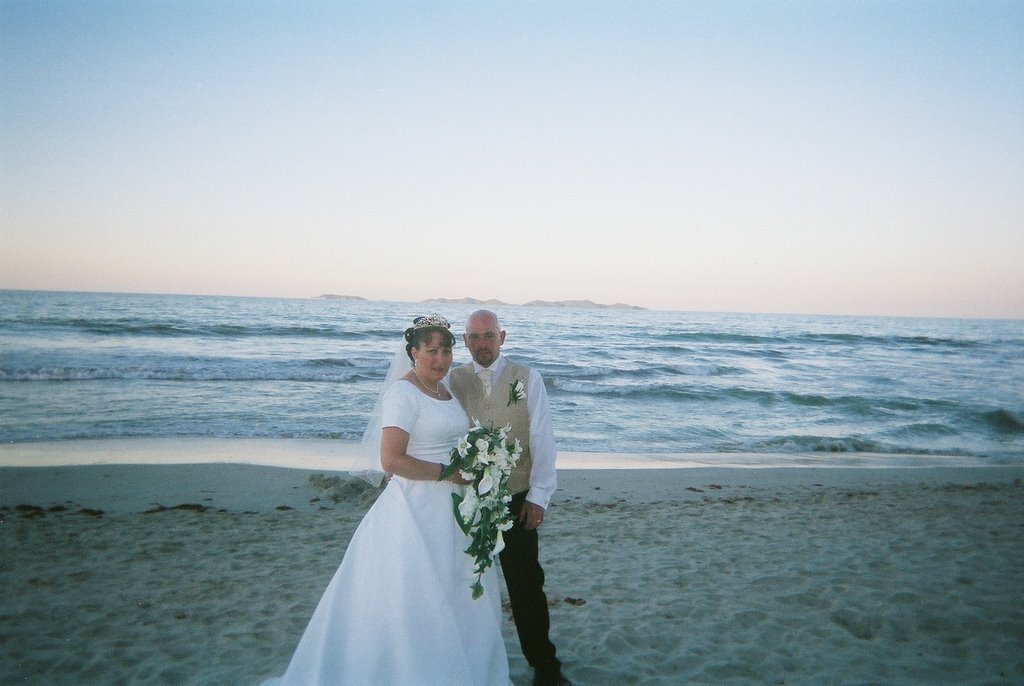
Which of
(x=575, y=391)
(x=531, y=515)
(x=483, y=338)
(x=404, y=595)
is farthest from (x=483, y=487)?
(x=575, y=391)

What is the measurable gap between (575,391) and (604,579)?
49.1 feet

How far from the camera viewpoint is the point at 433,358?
126 inches

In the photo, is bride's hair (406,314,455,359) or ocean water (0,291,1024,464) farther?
ocean water (0,291,1024,464)

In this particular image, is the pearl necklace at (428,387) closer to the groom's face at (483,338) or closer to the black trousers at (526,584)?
the groom's face at (483,338)

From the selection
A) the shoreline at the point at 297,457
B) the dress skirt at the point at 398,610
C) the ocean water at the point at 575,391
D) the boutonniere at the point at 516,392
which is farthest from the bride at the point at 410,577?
the ocean water at the point at 575,391

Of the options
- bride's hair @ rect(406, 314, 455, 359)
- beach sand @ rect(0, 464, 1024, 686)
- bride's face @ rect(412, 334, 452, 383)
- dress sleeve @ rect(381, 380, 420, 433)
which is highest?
bride's hair @ rect(406, 314, 455, 359)

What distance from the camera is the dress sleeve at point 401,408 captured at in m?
3.04

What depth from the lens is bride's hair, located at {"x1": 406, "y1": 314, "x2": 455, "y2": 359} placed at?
126 inches

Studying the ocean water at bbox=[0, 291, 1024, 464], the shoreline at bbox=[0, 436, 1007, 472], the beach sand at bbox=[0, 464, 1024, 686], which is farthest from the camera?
the ocean water at bbox=[0, 291, 1024, 464]

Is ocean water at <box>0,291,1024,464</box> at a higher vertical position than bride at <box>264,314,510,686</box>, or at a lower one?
lower

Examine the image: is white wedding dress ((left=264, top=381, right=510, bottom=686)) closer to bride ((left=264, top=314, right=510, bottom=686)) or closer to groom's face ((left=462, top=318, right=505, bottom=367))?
bride ((left=264, top=314, right=510, bottom=686))

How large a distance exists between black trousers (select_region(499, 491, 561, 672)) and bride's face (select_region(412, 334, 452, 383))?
2.86 ft

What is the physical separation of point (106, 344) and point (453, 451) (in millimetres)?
27504

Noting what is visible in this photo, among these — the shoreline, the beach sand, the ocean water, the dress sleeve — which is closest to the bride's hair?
the dress sleeve
